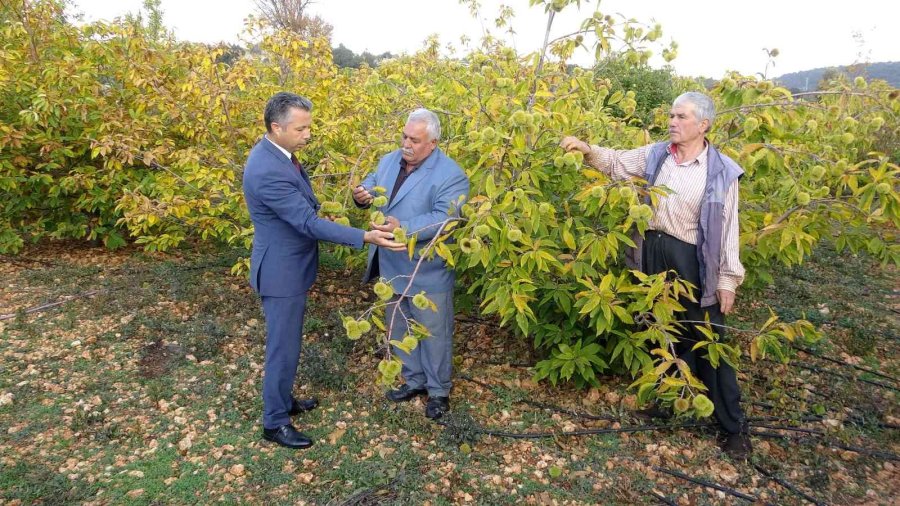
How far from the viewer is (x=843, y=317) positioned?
15.8ft

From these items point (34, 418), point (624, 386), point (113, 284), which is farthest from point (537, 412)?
point (113, 284)

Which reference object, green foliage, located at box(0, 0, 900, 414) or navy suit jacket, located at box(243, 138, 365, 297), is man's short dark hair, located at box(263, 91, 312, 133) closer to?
navy suit jacket, located at box(243, 138, 365, 297)

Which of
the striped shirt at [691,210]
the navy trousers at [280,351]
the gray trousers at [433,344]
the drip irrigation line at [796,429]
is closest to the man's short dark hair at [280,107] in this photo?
the navy trousers at [280,351]

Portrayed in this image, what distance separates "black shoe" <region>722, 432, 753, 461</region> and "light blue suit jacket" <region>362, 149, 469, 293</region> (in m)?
1.69

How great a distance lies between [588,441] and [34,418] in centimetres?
309

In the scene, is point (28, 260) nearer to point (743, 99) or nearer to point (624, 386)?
point (624, 386)

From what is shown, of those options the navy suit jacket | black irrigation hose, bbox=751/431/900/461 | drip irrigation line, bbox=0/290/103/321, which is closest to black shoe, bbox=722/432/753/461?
black irrigation hose, bbox=751/431/900/461

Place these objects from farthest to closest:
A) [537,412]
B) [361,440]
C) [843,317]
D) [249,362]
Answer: [843,317] → [249,362] → [537,412] → [361,440]

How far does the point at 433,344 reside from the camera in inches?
131

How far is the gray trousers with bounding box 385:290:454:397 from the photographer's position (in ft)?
10.8

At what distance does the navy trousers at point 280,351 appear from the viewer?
9.70 feet

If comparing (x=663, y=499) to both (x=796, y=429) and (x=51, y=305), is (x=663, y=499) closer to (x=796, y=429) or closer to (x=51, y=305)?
(x=796, y=429)

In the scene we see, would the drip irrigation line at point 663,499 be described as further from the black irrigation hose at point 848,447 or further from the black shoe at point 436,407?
the black shoe at point 436,407

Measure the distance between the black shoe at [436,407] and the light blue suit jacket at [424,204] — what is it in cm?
67
